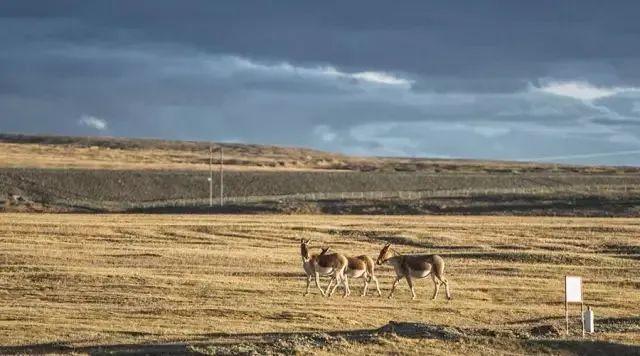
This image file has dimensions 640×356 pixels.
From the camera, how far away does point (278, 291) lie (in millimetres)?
42219

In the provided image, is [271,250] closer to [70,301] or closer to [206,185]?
[70,301]

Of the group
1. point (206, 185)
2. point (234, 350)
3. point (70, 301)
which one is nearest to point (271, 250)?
point (70, 301)

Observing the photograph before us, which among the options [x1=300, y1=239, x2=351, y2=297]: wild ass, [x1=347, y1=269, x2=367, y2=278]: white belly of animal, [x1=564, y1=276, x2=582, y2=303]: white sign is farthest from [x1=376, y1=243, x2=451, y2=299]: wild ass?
[x1=564, y1=276, x2=582, y2=303]: white sign

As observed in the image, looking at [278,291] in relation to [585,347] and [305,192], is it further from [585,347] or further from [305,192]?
[305,192]

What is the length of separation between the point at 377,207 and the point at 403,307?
63987 millimetres

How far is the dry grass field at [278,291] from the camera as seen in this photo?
2997 centimetres

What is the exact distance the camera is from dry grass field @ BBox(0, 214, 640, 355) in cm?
2997

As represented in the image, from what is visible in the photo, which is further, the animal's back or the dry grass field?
the animal's back

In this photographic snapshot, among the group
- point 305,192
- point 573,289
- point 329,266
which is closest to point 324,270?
point 329,266

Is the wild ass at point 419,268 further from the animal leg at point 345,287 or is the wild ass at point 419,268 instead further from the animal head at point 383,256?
the animal head at point 383,256

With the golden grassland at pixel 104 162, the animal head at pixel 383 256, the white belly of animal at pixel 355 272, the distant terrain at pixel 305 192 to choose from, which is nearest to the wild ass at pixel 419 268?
the white belly of animal at pixel 355 272

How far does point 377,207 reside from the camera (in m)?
103

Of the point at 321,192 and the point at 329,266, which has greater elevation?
the point at 321,192

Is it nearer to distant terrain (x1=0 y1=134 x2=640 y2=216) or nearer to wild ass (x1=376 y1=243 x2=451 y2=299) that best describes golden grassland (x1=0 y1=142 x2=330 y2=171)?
distant terrain (x1=0 y1=134 x2=640 y2=216)
